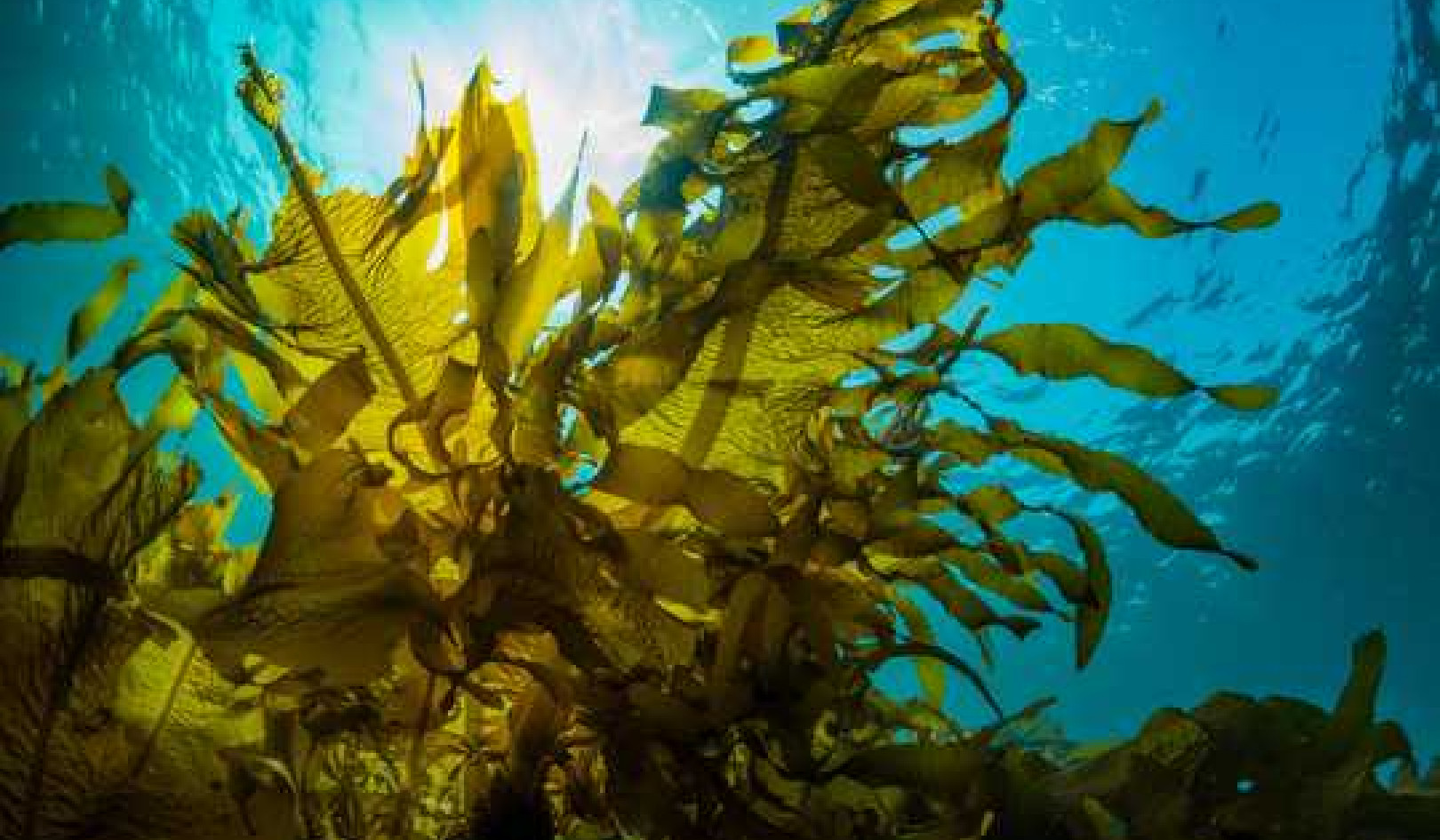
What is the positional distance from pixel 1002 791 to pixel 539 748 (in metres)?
0.71

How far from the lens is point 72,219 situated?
994 millimetres

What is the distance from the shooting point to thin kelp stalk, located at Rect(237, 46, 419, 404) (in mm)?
947

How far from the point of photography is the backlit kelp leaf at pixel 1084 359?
106cm

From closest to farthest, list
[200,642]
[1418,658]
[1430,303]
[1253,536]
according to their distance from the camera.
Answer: [200,642], [1430,303], [1253,536], [1418,658]

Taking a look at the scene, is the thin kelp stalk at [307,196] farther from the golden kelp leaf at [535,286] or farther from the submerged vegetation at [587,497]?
the golden kelp leaf at [535,286]

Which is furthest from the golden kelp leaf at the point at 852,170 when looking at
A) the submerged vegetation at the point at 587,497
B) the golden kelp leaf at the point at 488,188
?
the golden kelp leaf at the point at 488,188

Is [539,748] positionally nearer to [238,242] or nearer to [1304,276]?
[238,242]

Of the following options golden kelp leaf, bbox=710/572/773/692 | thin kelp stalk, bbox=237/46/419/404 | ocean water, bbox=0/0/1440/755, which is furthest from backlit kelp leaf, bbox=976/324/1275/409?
ocean water, bbox=0/0/1440/755

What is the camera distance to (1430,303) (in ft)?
52.1

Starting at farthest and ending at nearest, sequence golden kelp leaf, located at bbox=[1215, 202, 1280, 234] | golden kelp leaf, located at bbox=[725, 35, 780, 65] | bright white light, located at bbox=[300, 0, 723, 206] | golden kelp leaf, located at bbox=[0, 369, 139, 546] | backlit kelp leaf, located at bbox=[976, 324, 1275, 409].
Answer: bright white light, located at bbox=[300, 0, 723, 206] → golden kelp leaf, located at bbox=[725, 35, 780, 65] → golden kelp leaf, located at bbox=[1215, 202, 1280, 234] → backlit kelp leaf, located at bbox=[976, 324, 1275, 409] → golden kelp leaf, located at bbox=[0, 369, 139, 546]

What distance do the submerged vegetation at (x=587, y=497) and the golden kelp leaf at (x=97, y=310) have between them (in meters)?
0.02

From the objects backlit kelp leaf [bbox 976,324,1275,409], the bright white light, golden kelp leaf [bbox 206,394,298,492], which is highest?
the bright white light

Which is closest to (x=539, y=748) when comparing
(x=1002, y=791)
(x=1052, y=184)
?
(x=1002, y=791)

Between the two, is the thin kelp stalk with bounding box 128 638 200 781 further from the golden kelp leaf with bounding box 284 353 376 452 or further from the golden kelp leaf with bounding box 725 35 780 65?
the golden kelp leaf with bounding box 725 35 780 65
